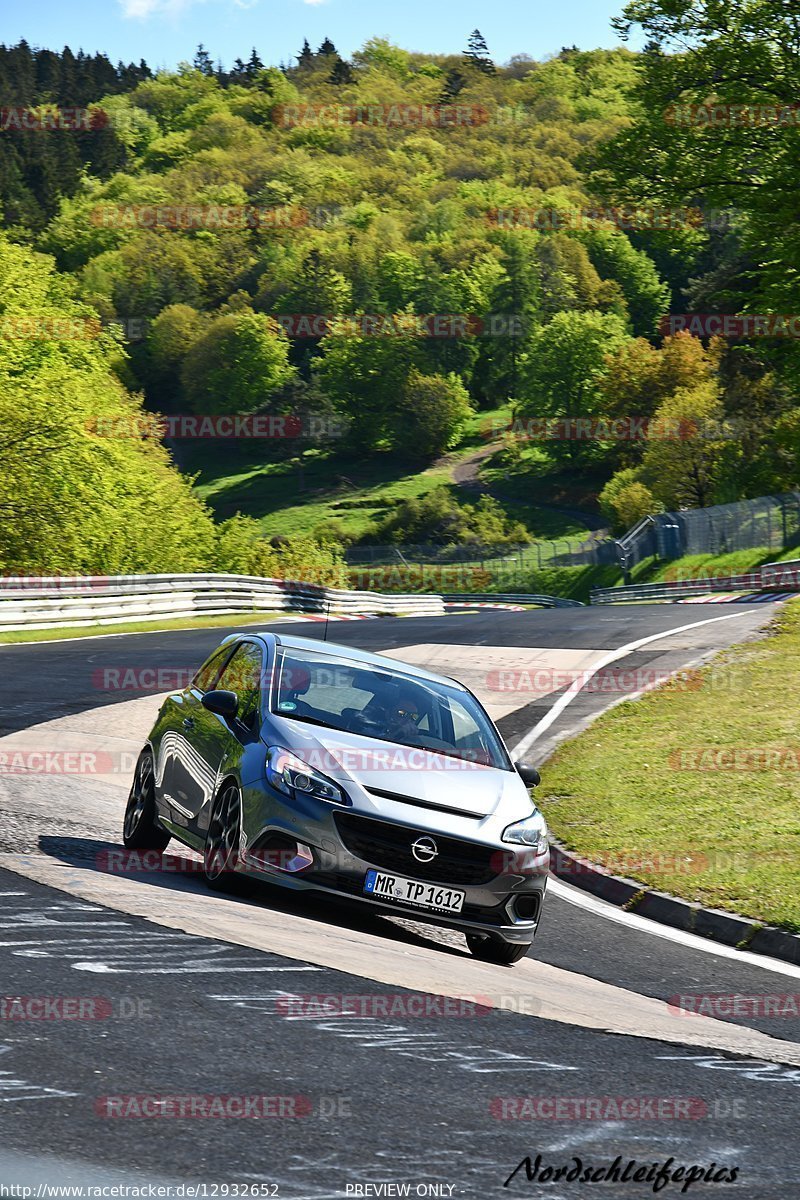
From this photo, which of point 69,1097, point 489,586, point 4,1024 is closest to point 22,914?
point 4,1024

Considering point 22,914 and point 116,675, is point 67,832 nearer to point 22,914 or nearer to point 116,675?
point 22,914

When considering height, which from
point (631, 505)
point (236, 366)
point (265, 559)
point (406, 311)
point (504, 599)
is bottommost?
point (504, 599)

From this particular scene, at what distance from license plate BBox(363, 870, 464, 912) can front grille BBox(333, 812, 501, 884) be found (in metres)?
0.05

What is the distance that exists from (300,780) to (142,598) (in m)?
26.3

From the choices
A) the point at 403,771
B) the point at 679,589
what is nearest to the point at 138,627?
the point at 403,771

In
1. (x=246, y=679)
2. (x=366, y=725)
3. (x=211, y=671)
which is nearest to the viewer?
(x=366, y=725)

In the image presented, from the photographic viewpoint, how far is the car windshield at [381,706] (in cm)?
874

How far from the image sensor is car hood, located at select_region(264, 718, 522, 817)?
7.99m

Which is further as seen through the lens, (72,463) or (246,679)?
(72,463)

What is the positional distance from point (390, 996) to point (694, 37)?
27.2 metres

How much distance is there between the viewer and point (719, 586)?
159 feet

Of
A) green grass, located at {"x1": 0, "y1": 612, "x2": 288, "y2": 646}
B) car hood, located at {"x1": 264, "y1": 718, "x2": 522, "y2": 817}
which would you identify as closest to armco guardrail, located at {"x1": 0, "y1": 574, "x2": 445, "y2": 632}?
green grass, located at {"x1": 0, "y1": 612, "x2": 288, "y2": 646}

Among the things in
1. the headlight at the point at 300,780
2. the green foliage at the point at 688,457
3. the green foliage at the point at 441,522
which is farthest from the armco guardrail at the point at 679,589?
the green foliage at the point at 441,522

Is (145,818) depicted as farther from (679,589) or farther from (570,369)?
(570,369)
